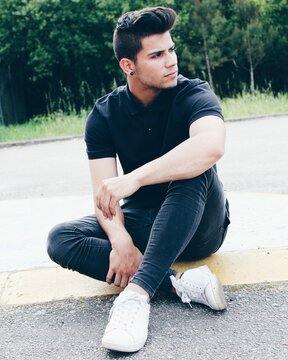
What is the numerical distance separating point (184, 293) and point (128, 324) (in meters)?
0.40

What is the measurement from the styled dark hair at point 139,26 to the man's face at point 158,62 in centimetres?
4

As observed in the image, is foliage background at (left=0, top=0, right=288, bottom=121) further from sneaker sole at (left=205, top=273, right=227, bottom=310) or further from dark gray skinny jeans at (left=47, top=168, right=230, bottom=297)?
sneaker sole at (left=205, top=273, right=227, bottom=310)

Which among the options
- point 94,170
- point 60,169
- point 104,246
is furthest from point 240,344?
point 60,169

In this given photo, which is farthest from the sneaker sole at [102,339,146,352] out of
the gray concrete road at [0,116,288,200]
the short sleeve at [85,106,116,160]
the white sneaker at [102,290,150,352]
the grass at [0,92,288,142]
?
the grass at [0,92,288,142]

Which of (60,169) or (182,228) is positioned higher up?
(182,228)

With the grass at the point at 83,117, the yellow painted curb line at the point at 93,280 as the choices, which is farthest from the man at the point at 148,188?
the grass at the point at 83,117

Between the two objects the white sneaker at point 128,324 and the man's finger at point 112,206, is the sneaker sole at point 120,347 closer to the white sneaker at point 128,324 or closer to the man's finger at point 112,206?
the white sneaker at point 128,324

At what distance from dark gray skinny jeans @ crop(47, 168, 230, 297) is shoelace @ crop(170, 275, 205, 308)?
6 cm

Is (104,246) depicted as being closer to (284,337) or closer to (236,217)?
(284,337)

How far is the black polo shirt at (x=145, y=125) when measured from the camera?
8.93 feet

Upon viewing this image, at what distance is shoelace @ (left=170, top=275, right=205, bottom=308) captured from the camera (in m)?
2.45

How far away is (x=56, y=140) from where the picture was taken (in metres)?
11.7

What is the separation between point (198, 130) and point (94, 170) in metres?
0.64

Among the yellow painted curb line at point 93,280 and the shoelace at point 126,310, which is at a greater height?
the shoelace at point 126,310
